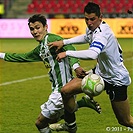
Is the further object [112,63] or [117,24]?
[117,24]

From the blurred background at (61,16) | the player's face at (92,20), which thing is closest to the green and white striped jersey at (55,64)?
the player's face at (92,20)

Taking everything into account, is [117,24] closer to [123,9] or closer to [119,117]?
[123,9]

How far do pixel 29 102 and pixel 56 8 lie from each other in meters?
22.8

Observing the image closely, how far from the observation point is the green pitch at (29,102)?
8.23 meters

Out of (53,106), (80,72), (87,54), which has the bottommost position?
(53,106)

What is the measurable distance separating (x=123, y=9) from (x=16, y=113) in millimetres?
23702

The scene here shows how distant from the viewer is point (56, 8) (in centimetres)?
3297

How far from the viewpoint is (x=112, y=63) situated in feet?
21.6

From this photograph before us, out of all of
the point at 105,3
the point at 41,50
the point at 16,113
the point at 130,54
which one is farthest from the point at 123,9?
the point at 41,50

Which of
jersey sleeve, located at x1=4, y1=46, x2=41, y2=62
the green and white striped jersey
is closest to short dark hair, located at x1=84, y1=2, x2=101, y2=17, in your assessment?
the green and white striped jersey

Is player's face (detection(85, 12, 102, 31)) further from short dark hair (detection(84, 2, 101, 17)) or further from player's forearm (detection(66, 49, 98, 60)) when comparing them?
player's forearm (detection(66, 49, 98, 60))

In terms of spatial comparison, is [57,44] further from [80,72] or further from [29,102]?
[29,102]

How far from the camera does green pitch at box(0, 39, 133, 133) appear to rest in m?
8.23

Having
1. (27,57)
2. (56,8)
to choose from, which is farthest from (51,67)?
(56,8)
